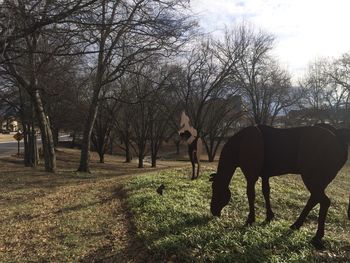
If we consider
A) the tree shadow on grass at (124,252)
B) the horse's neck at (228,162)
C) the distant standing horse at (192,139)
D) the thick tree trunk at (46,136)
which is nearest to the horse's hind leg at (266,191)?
the horse's neck at (228,162)

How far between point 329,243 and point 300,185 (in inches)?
366

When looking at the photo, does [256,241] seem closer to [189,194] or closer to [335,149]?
[335,149]

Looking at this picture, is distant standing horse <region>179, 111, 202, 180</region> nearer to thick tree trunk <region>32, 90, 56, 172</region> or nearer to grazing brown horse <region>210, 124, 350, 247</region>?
grazing brown horse <region>210, 124, 350, 247</region>

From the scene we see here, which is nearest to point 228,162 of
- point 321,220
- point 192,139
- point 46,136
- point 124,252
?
point 321,220

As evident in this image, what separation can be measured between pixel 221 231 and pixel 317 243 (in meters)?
1.50

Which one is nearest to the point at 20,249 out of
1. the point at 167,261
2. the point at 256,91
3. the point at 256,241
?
the point at 167,261

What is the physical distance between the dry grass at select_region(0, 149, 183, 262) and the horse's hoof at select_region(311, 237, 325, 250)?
8.50 ft

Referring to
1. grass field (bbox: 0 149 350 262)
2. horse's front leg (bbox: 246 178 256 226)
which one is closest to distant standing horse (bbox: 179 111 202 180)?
grass field (bbox: 0 149 350 262)

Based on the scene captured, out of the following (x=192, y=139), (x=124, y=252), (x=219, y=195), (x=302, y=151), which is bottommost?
(x=124, y=252)

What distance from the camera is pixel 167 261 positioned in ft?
18.9

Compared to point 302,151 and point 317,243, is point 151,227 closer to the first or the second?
point 317,243

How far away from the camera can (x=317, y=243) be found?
621 cm

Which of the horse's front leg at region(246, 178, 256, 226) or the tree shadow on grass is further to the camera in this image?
the horse's front leg at region(246, 178, 256, 226)

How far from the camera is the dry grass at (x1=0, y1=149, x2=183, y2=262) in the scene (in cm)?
654
